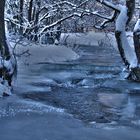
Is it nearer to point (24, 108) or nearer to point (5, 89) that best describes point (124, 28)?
point (5, 89)

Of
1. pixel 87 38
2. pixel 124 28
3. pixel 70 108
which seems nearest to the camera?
pixel 70 108

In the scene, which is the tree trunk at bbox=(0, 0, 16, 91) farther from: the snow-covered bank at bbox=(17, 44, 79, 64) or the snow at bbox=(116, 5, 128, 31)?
the snow-covered bank at bbox=(17, 44, 79, 64)

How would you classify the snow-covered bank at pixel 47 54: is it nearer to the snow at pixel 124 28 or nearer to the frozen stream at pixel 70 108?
the frozen stream at pixel 70 108

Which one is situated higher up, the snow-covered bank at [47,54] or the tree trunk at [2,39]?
the tree trunk at [2,39]

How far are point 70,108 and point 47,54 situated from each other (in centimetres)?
1471

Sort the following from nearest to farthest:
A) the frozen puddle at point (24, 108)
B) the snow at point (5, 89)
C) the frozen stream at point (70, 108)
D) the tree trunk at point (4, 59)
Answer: the frozen stream at point (70, 108)
the frozen puddle at point (24, 108)
the snow at point (5, 89)
the tree trunk at point (4, 59)

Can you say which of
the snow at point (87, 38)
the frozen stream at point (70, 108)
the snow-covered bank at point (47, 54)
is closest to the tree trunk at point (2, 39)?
the frozen stream at point (70, 108)

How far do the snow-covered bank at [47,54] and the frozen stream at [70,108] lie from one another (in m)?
5.12

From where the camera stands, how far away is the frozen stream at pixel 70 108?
9.56 meters

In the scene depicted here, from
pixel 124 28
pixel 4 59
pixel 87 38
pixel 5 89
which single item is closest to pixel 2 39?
pixel 4 59

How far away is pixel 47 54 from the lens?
87.7 feet

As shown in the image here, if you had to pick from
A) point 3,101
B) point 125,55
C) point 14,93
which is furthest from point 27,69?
point 3,101

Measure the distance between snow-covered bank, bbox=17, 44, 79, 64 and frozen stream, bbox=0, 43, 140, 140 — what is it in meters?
5.12

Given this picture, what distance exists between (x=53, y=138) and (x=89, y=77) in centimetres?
1085
